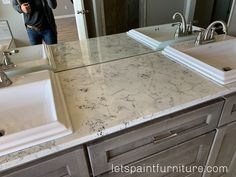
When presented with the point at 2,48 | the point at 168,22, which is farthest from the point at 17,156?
the point at 168,22

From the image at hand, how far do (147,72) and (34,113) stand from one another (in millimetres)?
611

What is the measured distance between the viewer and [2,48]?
1.01 metres

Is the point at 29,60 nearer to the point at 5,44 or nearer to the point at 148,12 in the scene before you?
the point at 5,44

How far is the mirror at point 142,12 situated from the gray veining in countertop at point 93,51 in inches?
2.8

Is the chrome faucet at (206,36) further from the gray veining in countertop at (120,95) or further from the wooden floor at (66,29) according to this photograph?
the wooden floor at (66,29)

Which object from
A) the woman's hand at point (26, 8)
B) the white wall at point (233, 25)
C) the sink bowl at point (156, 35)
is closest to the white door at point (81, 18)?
the woman's hand at point (26, 8)

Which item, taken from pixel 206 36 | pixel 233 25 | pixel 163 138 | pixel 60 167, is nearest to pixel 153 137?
pixel 163 138

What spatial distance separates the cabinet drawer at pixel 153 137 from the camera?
0.71 meters

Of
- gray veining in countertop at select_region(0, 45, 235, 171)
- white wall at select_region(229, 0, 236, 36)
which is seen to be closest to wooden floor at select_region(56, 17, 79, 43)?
gray veining in countertop at select_region(0, 45, 235, 171)

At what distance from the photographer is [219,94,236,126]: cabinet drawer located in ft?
2.81

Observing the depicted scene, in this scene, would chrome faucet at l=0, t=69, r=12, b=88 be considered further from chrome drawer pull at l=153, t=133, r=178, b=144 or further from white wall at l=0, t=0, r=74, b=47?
chrome drawer pull at l=153, t=133, r=178, b=144

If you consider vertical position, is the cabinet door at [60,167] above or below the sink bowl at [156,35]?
below

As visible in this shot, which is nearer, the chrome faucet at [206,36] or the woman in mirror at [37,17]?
the woman in mirror at [37,17]

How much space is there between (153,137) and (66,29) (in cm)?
82
